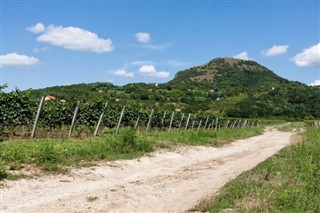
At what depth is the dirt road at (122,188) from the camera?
23.7 ft

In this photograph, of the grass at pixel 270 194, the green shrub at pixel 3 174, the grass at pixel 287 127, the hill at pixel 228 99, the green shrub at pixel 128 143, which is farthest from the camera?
the hill at pixel 228 99

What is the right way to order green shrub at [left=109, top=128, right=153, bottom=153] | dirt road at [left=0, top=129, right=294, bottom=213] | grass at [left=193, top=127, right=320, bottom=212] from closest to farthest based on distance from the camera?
grass at [left=193, top=127, right=320, bottom=212]
dirt road at [left=0, top=129, right=294, bottom=213]
green shrub at [left=109, top=128, right=153, bottom=153]

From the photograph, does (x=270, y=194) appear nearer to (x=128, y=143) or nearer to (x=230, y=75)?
(x=128, y=143)

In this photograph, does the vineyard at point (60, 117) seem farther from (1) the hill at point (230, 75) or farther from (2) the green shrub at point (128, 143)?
(1) the hill at point (230, 75)

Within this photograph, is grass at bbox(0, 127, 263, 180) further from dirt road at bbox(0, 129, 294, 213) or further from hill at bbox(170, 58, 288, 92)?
hill at bbox(170, 58, 288, 92)

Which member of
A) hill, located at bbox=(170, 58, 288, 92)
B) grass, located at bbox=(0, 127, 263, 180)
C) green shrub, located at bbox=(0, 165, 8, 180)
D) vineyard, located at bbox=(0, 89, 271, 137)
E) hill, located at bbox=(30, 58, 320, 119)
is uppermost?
hill, located at bbox=(170, 58, 288, 92)

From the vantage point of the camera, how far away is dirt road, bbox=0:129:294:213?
721cm

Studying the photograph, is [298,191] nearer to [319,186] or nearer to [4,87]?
[319,186]

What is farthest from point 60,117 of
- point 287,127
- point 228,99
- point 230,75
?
point 230,75

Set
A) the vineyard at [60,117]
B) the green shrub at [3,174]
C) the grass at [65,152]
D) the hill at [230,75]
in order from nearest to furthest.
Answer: the green shrub at [3,174] < the grass at [65,152] < the vineyard at [60,117] < the hill at [230,75]

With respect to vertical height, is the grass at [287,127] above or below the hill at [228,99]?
below

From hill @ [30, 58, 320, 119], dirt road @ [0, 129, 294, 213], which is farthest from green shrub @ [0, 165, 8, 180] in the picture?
hill @ [30, 58, 320, 119]

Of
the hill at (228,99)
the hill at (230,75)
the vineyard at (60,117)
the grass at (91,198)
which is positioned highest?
the hill at (230,75)

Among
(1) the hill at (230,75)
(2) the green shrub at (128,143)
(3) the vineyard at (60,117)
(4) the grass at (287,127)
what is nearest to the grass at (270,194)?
(2) the green shrub at (128,143)
